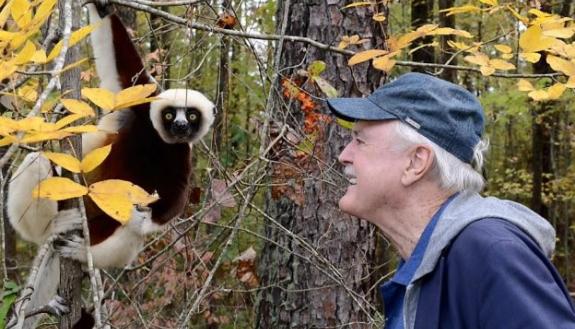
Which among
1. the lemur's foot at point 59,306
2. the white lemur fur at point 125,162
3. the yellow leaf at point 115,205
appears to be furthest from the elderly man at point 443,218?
the white lemur fur at point 125,162

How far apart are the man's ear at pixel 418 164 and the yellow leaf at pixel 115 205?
0.88m

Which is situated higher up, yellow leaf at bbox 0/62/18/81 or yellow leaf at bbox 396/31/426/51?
yellow leaf at bbox 0/62/18/81

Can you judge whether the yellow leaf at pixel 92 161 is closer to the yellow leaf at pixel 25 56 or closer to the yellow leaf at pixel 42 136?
the yellow leaf at pixel 42 136

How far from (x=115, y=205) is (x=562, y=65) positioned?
1797 millimetres

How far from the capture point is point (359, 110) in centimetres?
207

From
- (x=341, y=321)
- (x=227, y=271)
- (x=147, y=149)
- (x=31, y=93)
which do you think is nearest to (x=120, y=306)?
(x=227, y=271)

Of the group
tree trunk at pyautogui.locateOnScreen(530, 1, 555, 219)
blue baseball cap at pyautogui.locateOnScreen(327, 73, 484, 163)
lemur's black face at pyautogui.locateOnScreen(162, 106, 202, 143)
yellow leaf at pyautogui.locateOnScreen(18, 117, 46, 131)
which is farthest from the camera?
tree trunk at pyautogui.locateOnScreen(530, 1, 555, 219)

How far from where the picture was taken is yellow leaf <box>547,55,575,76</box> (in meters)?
2.47

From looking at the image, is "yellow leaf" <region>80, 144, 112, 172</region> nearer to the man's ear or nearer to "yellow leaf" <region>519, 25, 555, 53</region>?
the man's ear

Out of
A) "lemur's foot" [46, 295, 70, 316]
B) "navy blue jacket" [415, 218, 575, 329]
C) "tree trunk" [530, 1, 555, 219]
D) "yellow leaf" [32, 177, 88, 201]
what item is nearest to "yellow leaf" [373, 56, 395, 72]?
"navy blue jacket" [415, 218, 575, 329]

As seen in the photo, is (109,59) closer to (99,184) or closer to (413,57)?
(99,184)

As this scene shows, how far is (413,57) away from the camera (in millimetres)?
10453

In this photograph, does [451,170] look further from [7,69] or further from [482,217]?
[7,69]

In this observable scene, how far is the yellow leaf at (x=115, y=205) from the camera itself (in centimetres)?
148
